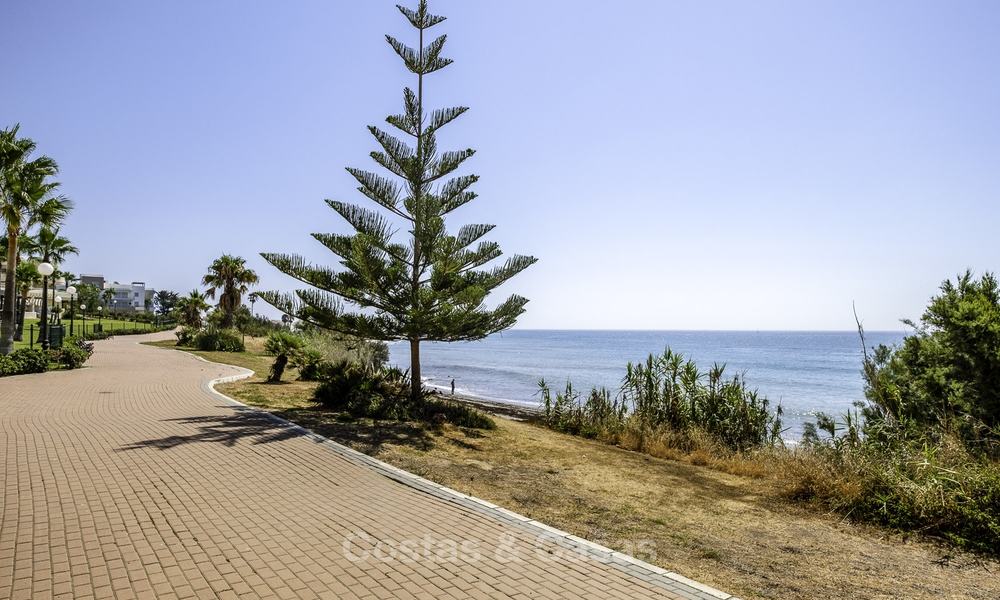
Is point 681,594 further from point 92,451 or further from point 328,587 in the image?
point 92,451

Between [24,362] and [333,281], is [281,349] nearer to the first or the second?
[24,362]

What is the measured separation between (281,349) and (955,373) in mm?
20091

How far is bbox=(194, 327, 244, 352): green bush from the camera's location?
2936 cm

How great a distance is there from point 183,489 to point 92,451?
238 cm

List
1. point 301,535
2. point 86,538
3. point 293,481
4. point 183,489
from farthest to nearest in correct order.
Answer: point 293,481 < point 183,489 < point 301,535 < point 86,538

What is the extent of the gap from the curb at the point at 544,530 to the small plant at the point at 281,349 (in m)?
8.42

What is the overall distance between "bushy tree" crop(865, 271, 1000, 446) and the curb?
17.3 feet

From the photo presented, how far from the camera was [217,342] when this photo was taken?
2948 cm

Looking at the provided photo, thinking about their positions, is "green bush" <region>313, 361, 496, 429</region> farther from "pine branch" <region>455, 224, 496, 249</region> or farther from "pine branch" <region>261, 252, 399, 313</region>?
"pine branch" <region>455, 224, 496, 249</region>

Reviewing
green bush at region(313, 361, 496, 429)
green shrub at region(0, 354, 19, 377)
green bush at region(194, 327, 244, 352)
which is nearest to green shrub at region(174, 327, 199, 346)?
green bush at region(194, 327, 244, 352)

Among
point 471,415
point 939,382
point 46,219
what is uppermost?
point 46,219

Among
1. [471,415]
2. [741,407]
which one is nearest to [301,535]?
[471,415]

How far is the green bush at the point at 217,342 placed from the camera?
29359mm

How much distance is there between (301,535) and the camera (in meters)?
4.55
